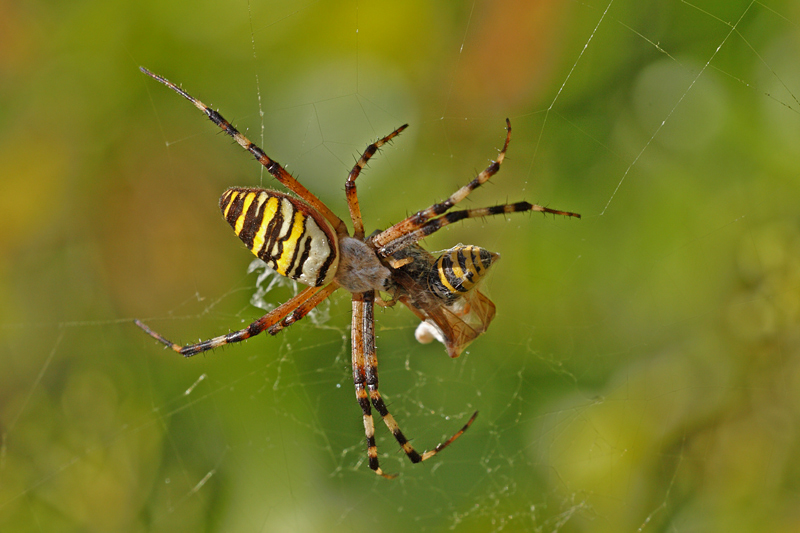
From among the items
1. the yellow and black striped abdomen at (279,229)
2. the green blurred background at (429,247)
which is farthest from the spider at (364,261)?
the green blurred background at (429,247)

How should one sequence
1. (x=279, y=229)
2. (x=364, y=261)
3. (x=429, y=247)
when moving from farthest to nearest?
(x=429, y=247), (x=364, y=261), (x=279, y=229)

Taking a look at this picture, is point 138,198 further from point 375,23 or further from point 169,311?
point 375,23

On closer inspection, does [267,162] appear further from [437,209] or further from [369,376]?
[369,376]

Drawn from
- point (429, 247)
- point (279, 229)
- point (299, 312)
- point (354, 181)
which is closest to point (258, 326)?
point (299, 312)

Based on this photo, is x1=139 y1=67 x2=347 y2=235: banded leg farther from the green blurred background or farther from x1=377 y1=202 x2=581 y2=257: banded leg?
the green blurred background

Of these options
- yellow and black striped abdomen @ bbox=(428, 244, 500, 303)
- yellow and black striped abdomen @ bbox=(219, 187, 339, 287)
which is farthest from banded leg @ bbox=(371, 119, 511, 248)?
yellow and black striped abdomen @ bbox=(219, 187, 339, 287)

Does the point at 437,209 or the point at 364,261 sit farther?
the point at 364,261
